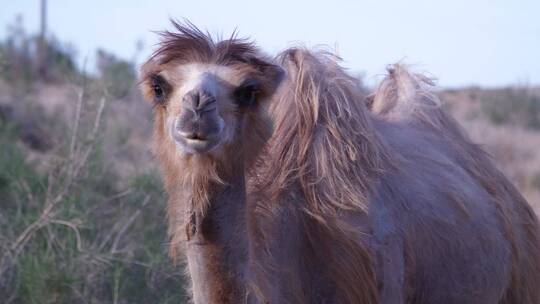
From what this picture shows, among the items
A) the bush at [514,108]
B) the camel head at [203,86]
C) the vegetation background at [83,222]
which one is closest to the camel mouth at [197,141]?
the camel head at [203,86]

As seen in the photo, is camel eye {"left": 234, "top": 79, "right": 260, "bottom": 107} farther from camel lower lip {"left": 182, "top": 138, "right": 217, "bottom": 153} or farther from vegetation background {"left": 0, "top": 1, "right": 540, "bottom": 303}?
vegetation background {"left": 0, "top": 1, "right": 540, "bottom": 303}

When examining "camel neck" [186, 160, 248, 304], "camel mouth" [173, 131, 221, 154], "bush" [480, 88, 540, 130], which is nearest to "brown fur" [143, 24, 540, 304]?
"camel neck" [186, 160, 248, 304]

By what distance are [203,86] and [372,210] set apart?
142 centimetres

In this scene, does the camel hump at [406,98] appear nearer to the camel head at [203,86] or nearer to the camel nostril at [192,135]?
the camel head at [203,86]

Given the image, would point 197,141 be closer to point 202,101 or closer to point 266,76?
point 202,101

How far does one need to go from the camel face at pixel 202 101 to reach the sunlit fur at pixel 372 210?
56cm

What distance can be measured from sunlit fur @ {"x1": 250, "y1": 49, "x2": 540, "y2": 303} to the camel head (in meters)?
0.48

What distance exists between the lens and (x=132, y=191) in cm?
817

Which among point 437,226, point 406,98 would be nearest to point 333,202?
point 437,226

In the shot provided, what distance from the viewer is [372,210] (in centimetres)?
462

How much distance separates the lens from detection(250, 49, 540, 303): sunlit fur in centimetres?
433

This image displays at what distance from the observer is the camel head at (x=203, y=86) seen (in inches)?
138

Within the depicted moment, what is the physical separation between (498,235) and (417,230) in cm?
93

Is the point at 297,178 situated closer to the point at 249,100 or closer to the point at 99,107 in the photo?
the point at 249,100
